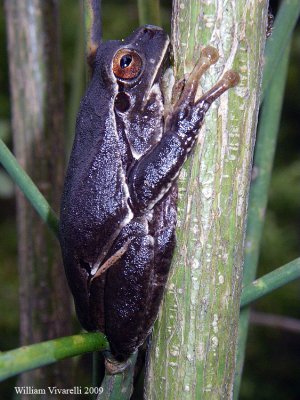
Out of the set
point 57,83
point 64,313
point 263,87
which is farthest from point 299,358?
point 263,87

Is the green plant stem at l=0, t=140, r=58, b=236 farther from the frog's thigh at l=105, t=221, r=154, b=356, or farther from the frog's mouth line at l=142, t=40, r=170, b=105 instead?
the frog's mouth line at l=142, t=40, r=170, b=105

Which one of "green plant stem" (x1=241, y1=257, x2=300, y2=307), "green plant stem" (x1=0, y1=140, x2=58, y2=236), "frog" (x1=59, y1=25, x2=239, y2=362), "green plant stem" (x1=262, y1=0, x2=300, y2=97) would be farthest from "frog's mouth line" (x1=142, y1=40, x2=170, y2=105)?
"green plant stem" (x1=241, y1=257, x2=300, y2=307)

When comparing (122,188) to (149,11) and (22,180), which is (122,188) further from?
(149,11)

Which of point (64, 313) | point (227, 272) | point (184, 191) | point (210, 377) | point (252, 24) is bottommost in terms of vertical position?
point (64, 313)

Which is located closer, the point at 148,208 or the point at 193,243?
the point at 193,243

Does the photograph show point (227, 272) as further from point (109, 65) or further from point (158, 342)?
point (109, 65)

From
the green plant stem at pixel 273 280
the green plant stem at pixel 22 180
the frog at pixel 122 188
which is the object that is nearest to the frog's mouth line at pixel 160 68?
the frog at pixel 122 188
